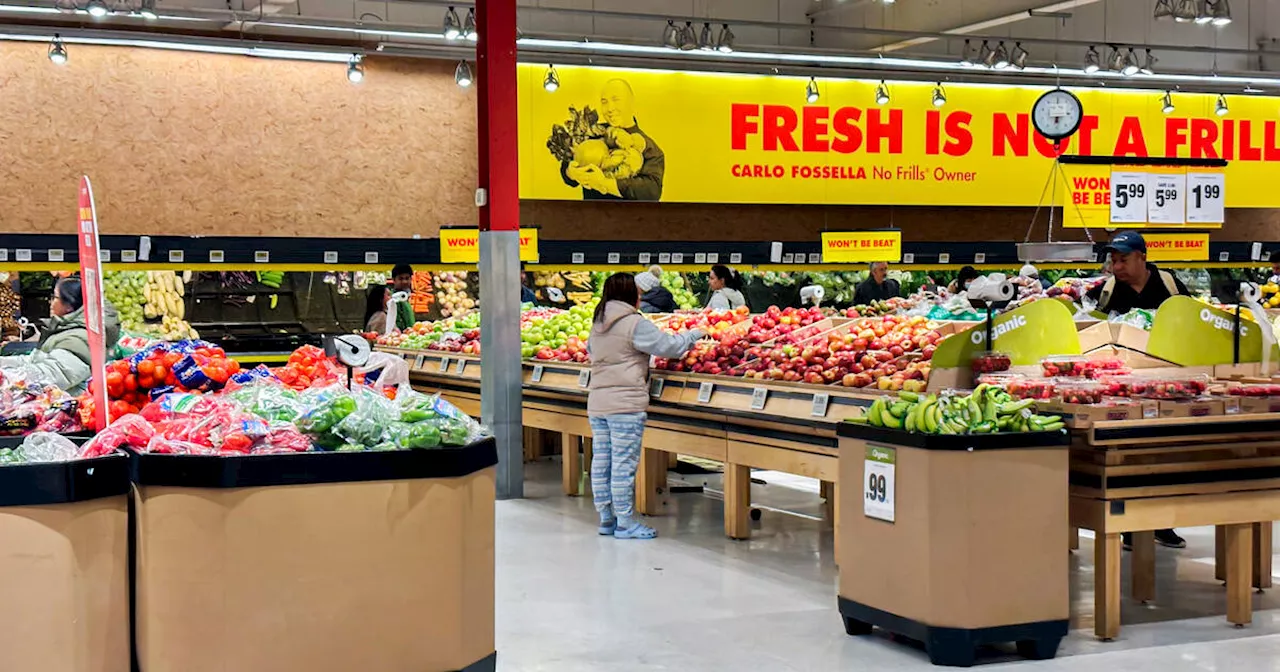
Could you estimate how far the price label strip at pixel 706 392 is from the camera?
793 centimetres

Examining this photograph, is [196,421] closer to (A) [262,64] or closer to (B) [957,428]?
(B) [957,428]

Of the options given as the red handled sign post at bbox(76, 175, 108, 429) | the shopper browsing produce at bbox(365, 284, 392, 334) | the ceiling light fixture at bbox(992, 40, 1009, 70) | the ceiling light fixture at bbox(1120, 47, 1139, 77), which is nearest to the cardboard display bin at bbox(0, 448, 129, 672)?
the red handled sign post at bbox(76, 175, 108, 429)

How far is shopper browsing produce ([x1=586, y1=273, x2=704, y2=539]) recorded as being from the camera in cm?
776

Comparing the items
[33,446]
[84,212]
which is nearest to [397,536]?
[33,446]

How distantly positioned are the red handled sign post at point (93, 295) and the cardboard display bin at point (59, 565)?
0.49 m

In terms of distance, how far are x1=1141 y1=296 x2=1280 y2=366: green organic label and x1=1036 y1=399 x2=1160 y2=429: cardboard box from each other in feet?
4.55

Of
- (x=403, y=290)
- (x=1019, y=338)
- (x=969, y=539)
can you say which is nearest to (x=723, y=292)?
(x=403, y=290)

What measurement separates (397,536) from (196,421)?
0.73 meters

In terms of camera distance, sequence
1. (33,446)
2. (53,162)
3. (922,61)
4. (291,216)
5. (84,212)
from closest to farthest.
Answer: (33,446) → (84,212) → (53,162) → (291,216) → (922,61)

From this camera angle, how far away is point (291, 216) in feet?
47.4

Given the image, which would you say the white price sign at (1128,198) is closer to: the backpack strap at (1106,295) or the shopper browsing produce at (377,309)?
the backpack strap at (1106,295)

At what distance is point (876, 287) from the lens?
13.9 m

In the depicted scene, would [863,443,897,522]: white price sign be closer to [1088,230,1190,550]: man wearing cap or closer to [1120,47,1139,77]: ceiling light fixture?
[1088,230,1190,550]: man wearing cap

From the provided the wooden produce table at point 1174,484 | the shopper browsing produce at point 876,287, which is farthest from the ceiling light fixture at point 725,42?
the wooden produce table at point 1174,484
